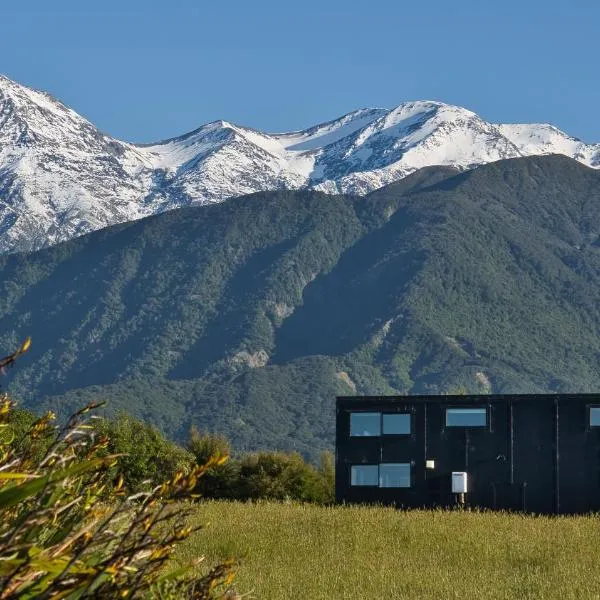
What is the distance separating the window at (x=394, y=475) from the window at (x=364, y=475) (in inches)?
10.4

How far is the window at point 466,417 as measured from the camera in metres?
60.6

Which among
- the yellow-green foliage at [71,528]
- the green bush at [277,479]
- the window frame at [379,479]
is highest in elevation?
the yellow-green foliage at [71,528]

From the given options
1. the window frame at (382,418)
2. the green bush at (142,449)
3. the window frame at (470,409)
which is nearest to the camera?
the window frame at (470,409)

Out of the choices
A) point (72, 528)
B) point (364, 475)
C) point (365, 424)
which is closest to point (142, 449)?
point (365, 424)

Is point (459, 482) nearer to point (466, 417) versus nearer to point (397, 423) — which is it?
point (466, 417)

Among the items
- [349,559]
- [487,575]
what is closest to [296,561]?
[349,559]

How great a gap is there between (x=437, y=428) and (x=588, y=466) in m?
6.87

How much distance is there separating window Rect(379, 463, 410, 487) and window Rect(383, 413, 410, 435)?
1464mm

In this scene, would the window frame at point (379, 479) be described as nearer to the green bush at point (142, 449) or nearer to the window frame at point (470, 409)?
the window frame at point (470, 409)

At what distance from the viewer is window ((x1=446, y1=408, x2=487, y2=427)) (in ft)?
199

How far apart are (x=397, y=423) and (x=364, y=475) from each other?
110 inches

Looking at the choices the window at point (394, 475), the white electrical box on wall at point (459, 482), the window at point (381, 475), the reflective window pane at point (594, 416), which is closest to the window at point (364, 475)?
the window at point (381, 475)

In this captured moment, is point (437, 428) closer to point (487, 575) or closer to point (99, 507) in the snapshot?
point (487, 575)

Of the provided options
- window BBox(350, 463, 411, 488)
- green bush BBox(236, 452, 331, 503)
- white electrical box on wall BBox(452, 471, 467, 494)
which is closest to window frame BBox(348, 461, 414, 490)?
window BBox(350, 463, 411, 488)
